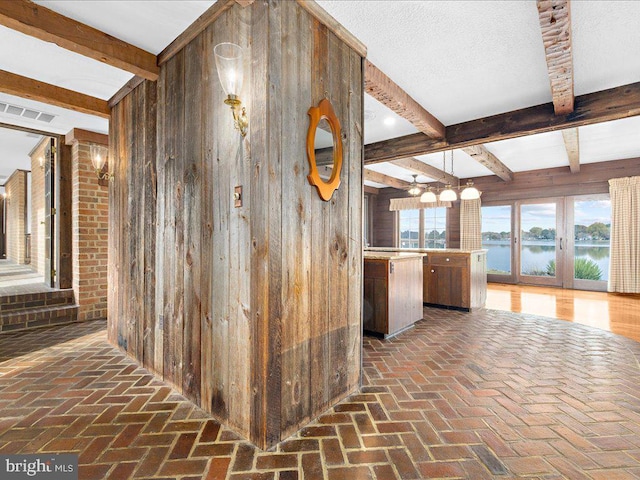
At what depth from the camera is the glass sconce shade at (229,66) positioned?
1624 mm

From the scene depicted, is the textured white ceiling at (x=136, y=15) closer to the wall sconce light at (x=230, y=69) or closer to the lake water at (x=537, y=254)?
the wall sconce light at (x=230, y=69)

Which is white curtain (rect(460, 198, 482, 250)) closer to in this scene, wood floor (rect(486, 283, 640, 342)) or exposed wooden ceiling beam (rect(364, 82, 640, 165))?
wood floor (rect(486, 283, 640, 342))

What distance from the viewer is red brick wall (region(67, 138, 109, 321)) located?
4.03m

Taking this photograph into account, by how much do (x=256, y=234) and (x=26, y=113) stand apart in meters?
3.86

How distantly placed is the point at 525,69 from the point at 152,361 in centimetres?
410

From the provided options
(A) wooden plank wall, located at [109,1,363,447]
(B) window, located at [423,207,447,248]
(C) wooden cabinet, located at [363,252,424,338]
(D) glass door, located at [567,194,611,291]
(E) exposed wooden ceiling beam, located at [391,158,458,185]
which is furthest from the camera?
(B) window, located at [423,207,447,248]

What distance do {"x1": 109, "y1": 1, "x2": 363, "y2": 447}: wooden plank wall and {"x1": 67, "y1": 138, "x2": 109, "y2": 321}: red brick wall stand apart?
204 cm

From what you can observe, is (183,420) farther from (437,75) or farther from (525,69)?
(525,69)

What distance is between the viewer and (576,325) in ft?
13.2

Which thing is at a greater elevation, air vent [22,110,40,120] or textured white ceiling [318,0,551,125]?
textured white ceiling [318,0,551,125]

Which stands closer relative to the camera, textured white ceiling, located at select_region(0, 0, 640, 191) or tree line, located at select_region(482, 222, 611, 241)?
textured white ceiling, located at select_region(0, 0, 640, 191)

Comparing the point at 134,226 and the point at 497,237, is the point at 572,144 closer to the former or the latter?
the point at 497,237

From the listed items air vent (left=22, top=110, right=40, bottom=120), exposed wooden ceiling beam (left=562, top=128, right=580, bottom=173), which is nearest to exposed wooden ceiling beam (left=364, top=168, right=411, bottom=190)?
exposed wooden ceiling beam (left=562, top=128, right=580, bottom=173)

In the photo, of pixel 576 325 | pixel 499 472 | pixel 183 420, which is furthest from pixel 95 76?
pixel 576 325
